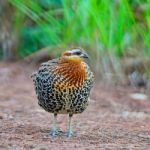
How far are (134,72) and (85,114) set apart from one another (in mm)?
2669

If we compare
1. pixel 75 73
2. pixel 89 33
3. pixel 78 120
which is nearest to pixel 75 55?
pixel 75 73

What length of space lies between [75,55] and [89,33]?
10.6ft

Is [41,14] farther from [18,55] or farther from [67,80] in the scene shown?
[67,80]

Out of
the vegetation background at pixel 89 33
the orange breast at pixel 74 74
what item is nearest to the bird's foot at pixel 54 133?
the orange breast at pixel 74 74

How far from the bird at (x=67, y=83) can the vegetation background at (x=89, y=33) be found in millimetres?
2408

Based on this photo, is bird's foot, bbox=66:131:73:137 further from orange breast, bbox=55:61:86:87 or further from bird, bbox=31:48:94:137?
orange breast, bbox=55:61:86:87

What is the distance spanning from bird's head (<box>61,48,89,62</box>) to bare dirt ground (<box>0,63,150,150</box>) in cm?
66

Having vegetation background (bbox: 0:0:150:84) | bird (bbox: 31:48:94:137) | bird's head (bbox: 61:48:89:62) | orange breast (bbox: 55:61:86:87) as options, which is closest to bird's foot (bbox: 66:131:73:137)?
bird (bbox: 31:48:94:137)

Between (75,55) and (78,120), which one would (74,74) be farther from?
(78,120)

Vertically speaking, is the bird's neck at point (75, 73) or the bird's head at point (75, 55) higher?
the bird's head at point (75, 55)

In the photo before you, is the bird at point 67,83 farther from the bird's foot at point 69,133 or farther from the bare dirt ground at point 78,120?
the bare dirt ground at point 78,120

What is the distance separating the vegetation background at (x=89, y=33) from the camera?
28.3ft

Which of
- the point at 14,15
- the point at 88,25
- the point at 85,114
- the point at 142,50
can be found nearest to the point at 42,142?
the point at 85,114

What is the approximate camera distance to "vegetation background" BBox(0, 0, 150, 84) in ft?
28.3
